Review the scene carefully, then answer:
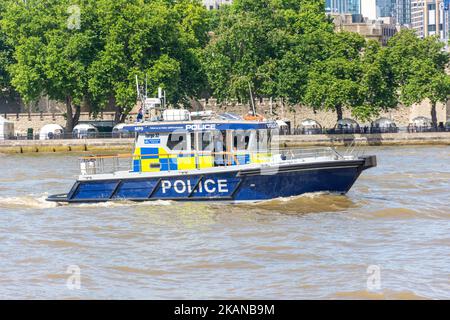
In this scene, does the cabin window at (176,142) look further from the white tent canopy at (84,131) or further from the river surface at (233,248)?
the white tent canopy at (84,131)

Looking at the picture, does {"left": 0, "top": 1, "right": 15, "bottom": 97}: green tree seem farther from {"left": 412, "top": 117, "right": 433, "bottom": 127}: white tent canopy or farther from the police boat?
the police boat

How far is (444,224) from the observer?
1356 inches

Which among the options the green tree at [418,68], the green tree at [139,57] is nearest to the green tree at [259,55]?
the green tree at [139,57]

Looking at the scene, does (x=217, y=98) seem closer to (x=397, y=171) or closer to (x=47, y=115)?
(x=47, y=115)

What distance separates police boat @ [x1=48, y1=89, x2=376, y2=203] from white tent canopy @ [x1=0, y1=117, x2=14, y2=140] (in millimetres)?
60499

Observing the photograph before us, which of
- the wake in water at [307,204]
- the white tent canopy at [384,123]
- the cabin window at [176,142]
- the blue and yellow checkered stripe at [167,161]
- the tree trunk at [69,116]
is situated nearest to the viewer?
the wake in water at [307,204]

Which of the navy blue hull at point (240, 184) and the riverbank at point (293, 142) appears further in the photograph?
the riverbank at point (293, 142)

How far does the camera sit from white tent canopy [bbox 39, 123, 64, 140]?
9694 centimetres

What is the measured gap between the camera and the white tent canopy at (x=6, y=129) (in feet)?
324

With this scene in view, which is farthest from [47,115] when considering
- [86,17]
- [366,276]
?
[366,276]

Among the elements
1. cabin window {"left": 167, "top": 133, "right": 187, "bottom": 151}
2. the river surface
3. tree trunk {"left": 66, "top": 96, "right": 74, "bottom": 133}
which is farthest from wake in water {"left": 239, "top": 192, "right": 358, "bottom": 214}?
tree trunk {"left": 66, "top": 96, "right": 74, "bottom": 133}

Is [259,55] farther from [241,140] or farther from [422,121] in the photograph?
[241,140]

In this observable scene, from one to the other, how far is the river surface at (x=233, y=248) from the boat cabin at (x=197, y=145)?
1495 millimetres

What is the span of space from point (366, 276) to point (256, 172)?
11378 millimetres
